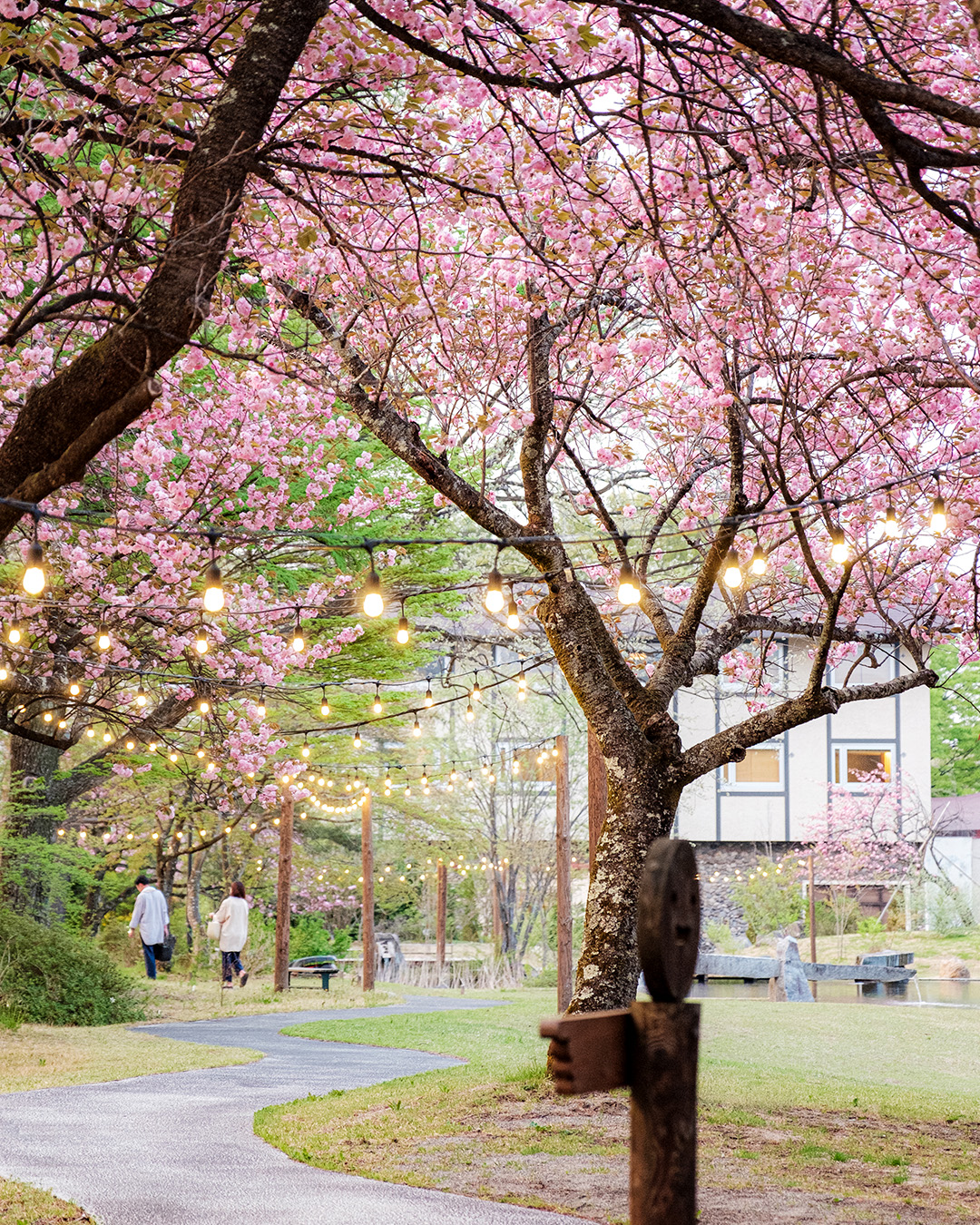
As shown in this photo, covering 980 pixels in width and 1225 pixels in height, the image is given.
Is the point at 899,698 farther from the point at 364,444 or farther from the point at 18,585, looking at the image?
the point at 18,585

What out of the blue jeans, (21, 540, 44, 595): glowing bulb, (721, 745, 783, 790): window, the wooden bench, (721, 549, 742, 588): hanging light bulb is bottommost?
the wooden bench

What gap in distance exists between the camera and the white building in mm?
30234

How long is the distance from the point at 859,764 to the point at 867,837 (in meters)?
2.77

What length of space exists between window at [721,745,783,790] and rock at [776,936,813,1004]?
10474 mm

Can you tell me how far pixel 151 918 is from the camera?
58.9 feet

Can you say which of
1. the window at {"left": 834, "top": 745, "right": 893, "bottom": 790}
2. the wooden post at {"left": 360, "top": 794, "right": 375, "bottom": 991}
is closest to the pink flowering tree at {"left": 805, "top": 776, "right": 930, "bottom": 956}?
the window at {"left": 834, "top": 745, "right": 893, "bottom": 790}

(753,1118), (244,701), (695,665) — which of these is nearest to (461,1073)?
(753,1118)

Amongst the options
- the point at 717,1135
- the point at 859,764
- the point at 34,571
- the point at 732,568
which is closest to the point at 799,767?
the point at 859,764

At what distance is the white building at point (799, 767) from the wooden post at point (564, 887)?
16.0m

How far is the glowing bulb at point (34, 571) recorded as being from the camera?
567 cm

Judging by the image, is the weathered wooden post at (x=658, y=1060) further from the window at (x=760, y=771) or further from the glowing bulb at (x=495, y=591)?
the window at (x=760, y=771)

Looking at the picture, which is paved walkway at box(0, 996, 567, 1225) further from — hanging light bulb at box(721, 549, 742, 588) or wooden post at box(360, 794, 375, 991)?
wooden post at box(360, 794, 375, 991)

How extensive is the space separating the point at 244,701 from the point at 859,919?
1897cm

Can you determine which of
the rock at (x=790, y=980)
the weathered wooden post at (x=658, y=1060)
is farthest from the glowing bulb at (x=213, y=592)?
the rock at (x=790, y=980)
